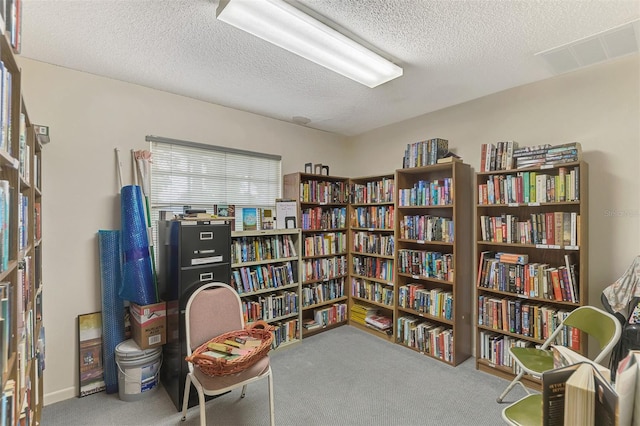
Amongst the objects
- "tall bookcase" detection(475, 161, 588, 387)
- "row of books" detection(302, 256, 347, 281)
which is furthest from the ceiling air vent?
"row of books" detection(302, 256, 347, 281)

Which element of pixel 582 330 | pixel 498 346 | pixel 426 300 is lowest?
pixel 498 346

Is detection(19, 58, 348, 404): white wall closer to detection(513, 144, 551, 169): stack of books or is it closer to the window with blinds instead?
the window with blinds

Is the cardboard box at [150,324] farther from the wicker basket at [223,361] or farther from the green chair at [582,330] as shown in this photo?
the green chair at [582,330]

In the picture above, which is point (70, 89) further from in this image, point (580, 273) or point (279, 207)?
point (580, 273)

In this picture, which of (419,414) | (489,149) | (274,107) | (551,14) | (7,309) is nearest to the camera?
(7,309)

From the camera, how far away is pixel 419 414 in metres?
2.21

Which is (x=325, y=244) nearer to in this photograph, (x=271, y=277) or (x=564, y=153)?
(x=271, y=277)

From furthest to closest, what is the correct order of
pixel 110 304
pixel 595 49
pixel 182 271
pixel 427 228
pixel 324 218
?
1. pixel 324 218
2. pixel 427 228
3. pixel 110 304
4. pixel 182 271
5. pixel 595 49

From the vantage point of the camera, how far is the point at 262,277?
10.7ft

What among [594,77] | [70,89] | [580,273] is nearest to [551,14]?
[594,77]

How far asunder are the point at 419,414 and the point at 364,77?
268 cm

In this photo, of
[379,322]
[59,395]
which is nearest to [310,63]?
[379,322]

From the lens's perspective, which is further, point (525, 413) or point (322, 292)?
point (322, 292)

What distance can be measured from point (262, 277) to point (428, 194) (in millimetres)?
2049
